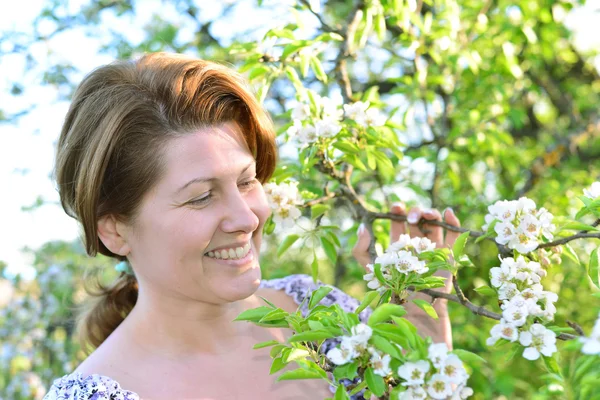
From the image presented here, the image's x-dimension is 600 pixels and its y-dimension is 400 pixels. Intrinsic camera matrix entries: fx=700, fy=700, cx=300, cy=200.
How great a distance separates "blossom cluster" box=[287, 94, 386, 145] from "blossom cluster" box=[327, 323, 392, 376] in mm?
667

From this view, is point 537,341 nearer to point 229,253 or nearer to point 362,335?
point 362,335

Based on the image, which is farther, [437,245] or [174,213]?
[437,245]

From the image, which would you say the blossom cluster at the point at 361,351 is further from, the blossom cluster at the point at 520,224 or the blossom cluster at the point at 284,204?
the blossom cluster at the point at 284,204

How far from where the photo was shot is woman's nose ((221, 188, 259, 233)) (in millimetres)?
1440

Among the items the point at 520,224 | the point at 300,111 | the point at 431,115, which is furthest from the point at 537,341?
the point at 431,115

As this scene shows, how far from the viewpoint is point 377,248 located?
1.79 m

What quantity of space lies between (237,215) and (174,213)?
5.1 inches

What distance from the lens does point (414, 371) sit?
0.97m

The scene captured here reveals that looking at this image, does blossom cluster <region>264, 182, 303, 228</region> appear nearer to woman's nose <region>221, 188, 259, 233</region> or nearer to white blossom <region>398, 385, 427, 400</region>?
woman's nose <region>221, 188, 259, 233</region>

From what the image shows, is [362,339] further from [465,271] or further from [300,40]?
[465,271]

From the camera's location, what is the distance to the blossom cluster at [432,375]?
0.96 metres

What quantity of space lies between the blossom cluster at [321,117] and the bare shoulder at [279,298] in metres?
0.46

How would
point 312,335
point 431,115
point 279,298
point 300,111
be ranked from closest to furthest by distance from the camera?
1. point 312,335
2. point 300,111
3. point 279,298
4. point 431,115

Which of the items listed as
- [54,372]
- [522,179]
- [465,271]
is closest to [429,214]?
[465,271]
